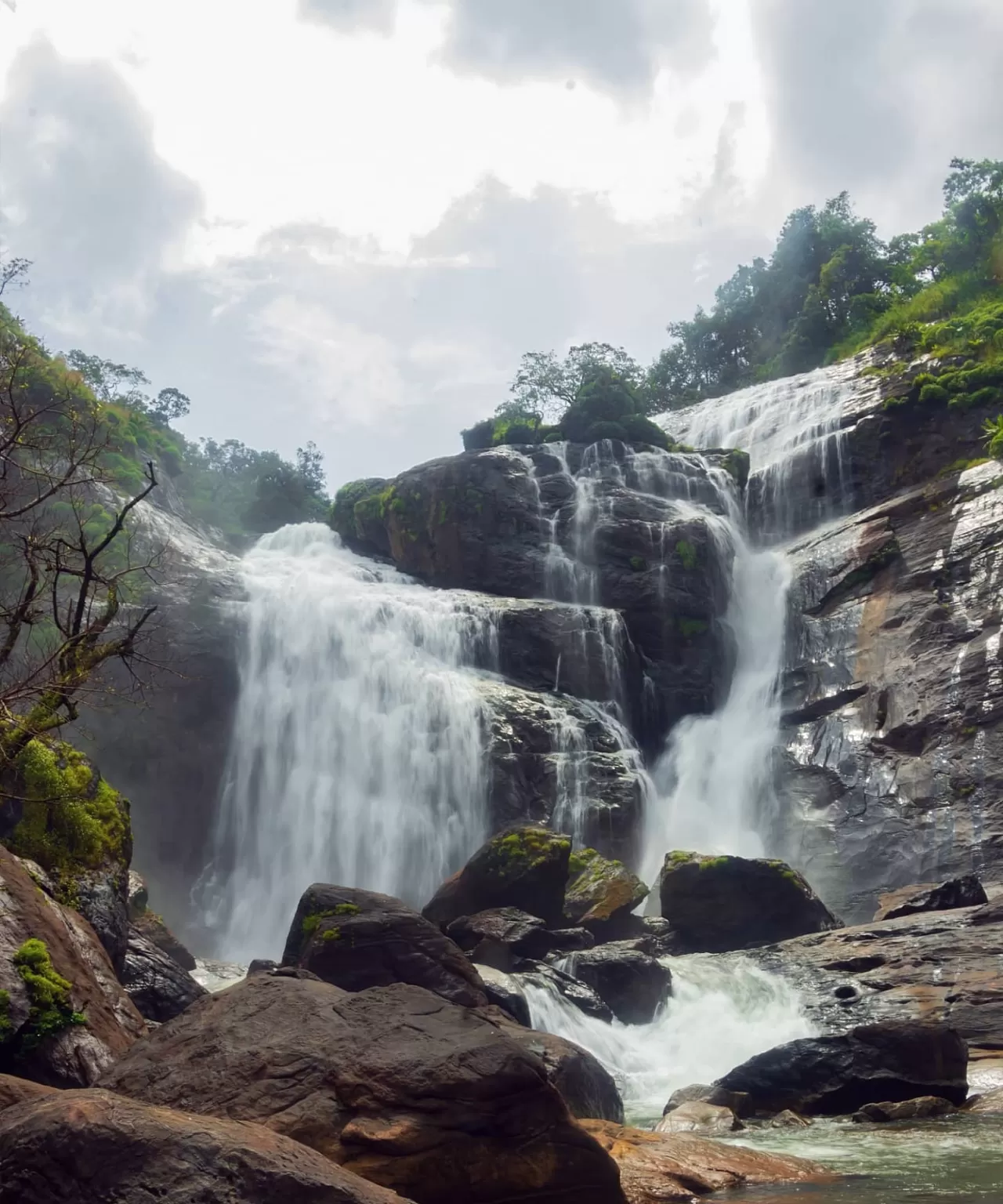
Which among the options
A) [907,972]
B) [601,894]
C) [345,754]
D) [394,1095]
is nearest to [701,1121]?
[394,1095]

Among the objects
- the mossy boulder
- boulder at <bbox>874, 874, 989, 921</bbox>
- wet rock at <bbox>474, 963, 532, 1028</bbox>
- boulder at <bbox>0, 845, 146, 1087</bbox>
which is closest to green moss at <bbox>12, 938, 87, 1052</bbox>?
boulder at <bbox>0, 845, 146, 1087</bbox>

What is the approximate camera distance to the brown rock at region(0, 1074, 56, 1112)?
5906mm

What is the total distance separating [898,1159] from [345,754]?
65.4 ft

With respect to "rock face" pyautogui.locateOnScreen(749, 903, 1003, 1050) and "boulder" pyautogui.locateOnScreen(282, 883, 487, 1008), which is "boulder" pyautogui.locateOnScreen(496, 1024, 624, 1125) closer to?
"boulder" pyautogui.locateOnScreen(282, 883, 487, 1008)

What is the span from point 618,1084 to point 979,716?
1454 centimetres

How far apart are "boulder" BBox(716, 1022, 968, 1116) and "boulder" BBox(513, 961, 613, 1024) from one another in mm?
3348

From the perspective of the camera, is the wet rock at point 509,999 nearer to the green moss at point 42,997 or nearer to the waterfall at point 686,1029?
the waterfall at point 686,1029

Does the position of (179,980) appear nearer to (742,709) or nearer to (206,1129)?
(206,1129)

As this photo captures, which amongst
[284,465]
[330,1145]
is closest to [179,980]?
[330,1145]

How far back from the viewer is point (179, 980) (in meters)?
13.7

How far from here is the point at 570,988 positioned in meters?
15.9

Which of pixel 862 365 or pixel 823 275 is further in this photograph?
pixel 823 275

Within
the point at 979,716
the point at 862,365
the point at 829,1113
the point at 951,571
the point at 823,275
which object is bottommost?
the point at 829,1113

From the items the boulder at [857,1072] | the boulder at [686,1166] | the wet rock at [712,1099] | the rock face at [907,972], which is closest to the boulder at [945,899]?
the rock face at [907,972]
